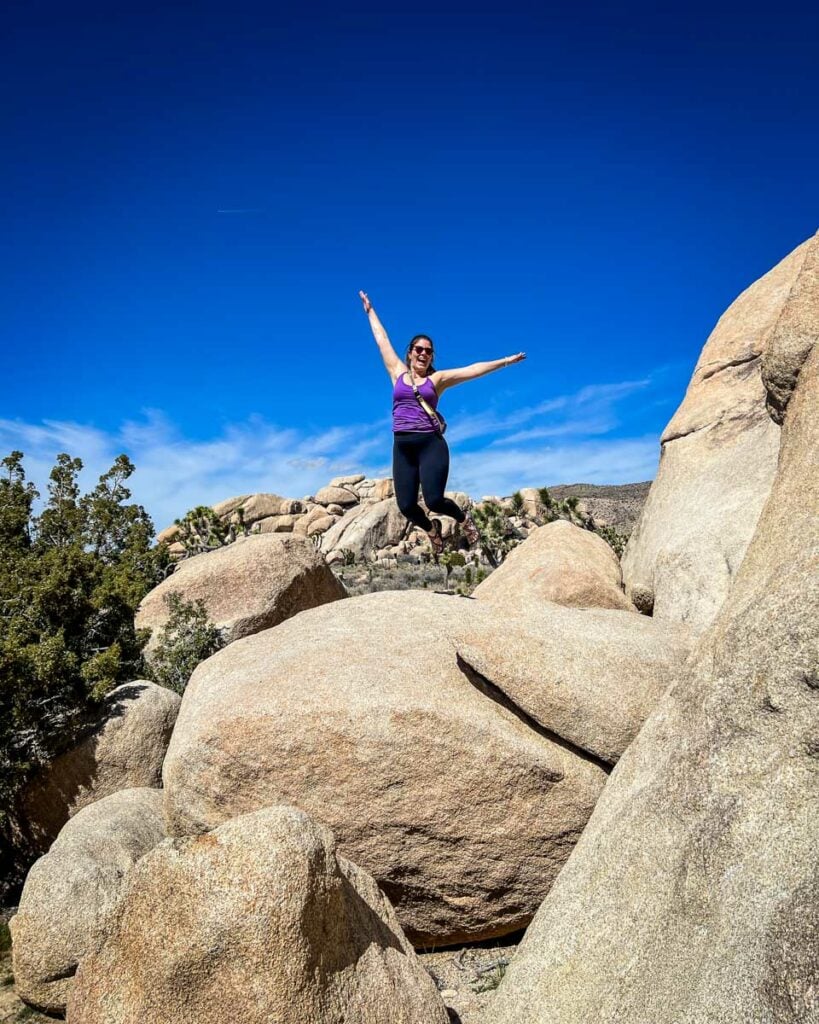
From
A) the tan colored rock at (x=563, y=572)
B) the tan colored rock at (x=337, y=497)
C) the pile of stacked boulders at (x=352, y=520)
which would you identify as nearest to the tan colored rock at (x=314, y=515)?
the pile of stacked boulders at (x=352, y=520)

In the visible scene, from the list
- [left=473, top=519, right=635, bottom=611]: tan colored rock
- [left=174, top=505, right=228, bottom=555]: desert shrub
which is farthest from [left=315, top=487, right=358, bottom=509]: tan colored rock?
[left=473, top=519, right=635, bottom=611]: tan colored rock

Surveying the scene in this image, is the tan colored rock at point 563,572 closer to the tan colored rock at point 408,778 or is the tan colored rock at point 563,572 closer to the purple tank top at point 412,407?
the purple tank top at point 412,407

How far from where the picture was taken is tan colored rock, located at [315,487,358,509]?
7545 cm

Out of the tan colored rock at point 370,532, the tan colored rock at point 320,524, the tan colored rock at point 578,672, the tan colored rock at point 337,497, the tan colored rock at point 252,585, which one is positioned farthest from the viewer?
the tan colored rock at point 337,497

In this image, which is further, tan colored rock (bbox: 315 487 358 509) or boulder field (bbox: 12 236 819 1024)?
tan colored rock (bbox: 315 487 358 509)

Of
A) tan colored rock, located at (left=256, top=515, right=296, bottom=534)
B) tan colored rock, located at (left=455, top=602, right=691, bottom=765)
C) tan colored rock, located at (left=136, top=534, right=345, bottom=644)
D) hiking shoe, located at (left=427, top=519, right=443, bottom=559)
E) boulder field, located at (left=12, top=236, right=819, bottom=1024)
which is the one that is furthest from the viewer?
tan colored rock, located at (left=256, top=515, right=296, bottom=534)

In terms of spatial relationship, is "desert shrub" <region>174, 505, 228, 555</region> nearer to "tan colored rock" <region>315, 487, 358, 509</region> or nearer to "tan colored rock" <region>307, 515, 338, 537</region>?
"tan colored rock" <region>307, 515, 338, 537</region>

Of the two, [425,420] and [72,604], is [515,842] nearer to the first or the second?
[425,420]

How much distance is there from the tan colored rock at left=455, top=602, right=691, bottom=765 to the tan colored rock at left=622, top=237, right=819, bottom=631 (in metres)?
1.01

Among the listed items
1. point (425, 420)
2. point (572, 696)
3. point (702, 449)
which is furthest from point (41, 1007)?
point (702, 449)

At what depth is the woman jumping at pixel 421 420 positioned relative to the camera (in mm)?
8242

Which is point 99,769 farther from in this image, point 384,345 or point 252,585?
point 384,345

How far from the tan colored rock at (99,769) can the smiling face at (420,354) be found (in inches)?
176

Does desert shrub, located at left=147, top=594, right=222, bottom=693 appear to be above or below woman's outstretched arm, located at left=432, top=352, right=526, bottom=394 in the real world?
below
